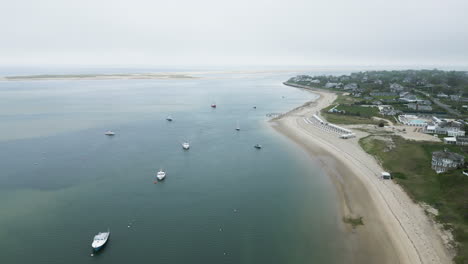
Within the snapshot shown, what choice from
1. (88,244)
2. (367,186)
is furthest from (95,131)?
(367,186)

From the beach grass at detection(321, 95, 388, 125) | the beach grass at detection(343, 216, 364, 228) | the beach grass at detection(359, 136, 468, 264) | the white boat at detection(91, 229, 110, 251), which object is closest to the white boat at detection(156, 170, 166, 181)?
the white boat at detection(91, 229, 110, 251)

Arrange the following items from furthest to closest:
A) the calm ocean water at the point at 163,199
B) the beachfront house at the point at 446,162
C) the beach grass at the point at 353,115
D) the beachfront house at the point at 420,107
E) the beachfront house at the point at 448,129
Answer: the beachfront house at the point at 420,107 → the beach grass at the point at 353,115 → the beachfront house at the point at 448,129 → the beachfront house at the point at 446,162 → the calm ocean water at the point at 163,199

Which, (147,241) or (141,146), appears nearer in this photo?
(147,241)

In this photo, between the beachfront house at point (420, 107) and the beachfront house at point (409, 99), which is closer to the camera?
the beachfront house at point (420, 107)

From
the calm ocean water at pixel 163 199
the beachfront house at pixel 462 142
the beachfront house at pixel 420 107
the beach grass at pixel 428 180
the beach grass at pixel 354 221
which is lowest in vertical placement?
the beach grass at pixel 354 221

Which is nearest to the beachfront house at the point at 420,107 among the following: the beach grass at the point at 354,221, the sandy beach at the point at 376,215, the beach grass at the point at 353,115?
the beach grass at the point at 353,115

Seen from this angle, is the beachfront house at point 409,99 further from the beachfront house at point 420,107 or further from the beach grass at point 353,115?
the beach grass at point 353,115

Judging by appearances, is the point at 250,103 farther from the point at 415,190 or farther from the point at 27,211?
the point at 27,211

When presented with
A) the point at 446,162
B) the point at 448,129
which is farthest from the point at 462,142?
the point at 446,162
